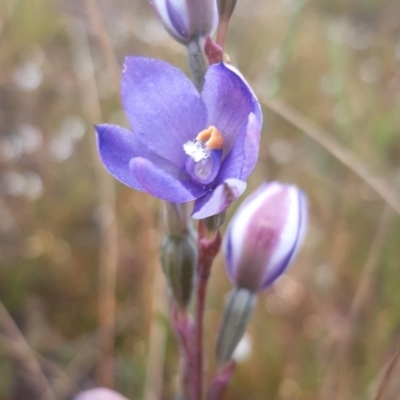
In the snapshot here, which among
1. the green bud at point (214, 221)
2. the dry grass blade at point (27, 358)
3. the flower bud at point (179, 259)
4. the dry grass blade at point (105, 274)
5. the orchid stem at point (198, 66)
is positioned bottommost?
the dry grass blade at point (27, 358)

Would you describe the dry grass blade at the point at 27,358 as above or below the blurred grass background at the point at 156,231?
below

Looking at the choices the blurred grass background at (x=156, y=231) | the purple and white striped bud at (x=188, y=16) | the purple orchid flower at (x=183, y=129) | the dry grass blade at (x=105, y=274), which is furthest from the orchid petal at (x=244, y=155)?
the dry grass blade at (x=105, y=274)

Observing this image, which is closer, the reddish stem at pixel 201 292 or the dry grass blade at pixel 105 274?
the reddish stem at pixel 201 292

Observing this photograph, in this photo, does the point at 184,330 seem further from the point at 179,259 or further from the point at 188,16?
the point at 188,16

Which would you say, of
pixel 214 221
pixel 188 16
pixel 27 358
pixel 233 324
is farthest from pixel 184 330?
pixel 27 358

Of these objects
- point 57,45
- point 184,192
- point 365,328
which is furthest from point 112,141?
point 57,45

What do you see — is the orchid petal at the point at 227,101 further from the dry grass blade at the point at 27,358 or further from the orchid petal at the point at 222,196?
the dry grass blade at the point at 27,358
